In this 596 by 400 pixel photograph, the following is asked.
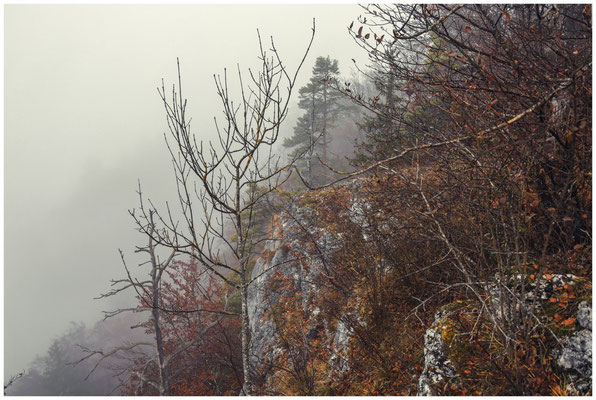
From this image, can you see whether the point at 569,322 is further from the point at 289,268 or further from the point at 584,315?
the point at 289,268

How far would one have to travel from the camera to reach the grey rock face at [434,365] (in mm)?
2930

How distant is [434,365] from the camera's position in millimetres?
3043

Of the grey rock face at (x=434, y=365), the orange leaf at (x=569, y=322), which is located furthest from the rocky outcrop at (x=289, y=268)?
the orange leaf at (x=569, y=322)

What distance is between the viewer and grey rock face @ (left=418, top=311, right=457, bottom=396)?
293 cm

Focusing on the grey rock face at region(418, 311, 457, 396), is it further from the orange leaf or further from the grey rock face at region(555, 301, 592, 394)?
the orange leaf

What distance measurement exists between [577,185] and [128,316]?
49.2 meters

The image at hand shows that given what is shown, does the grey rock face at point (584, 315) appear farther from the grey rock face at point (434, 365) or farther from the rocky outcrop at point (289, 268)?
the rocky outcrop at point (289, 268)

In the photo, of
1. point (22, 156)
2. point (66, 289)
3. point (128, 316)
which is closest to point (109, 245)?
point (66, 289)

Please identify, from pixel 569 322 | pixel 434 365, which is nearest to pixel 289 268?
pixel 434 365

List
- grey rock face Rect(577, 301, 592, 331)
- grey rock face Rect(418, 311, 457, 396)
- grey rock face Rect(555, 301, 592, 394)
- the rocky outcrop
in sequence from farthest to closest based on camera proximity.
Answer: the rocky outcrop < grey rock face Rect(418, 311, 457, 396) < grey rock face Rect(577, 301, 592, 331) < grey rock face Rect(555, 301, 592, 394)

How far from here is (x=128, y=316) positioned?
133 ft

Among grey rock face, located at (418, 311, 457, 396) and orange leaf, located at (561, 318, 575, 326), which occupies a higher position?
orange leaf, located at (561, 318, 575, 326)

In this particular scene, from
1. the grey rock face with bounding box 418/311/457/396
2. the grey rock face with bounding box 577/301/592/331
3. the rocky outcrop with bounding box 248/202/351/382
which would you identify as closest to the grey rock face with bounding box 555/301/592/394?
the grey rock face with bounding box 577/301/592/331

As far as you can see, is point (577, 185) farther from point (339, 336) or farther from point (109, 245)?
point (109, 245)
